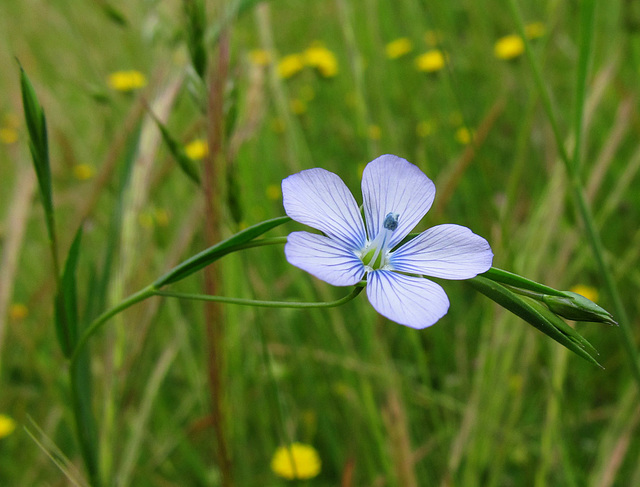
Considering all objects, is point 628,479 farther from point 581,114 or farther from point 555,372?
point 581,114

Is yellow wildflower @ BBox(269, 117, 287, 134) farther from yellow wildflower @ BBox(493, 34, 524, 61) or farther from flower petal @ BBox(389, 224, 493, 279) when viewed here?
flower petal @ BBox(389, 224, 493, 279)

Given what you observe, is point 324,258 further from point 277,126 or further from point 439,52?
point 277,126

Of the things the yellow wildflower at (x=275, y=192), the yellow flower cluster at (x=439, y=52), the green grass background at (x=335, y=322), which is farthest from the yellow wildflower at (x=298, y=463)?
the yellow flower cluster at (x=439, y=52)

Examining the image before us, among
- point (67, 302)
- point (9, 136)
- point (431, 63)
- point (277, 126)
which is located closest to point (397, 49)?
point (431, 63)

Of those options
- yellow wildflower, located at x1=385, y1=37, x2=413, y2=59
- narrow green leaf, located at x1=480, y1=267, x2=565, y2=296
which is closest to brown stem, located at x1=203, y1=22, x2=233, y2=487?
narrow green leaf, located at x1=480, y1=267, x2=565, y2=296

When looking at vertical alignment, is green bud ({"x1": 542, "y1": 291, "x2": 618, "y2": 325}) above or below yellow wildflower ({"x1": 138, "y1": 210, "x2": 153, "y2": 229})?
below

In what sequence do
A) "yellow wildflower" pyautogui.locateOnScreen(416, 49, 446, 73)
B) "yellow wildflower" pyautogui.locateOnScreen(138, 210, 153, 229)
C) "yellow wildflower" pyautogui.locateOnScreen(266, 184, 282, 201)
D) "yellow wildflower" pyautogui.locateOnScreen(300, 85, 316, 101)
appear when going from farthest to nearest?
"yellow wildflower" pyautogui.locateOnScreen(300, 85, 316, 101), "yellow wildflower" pyautogui.locateOnScreen(416, 49, 446, 73), "yellow wildflower" pyautogui.locateOnScreen(266, 184, 282, 201), "yellow wildflower" pyautogui.locateOnScreen(138, 210, 153, 229)

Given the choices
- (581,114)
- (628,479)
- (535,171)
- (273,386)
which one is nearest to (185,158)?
(273,386)
